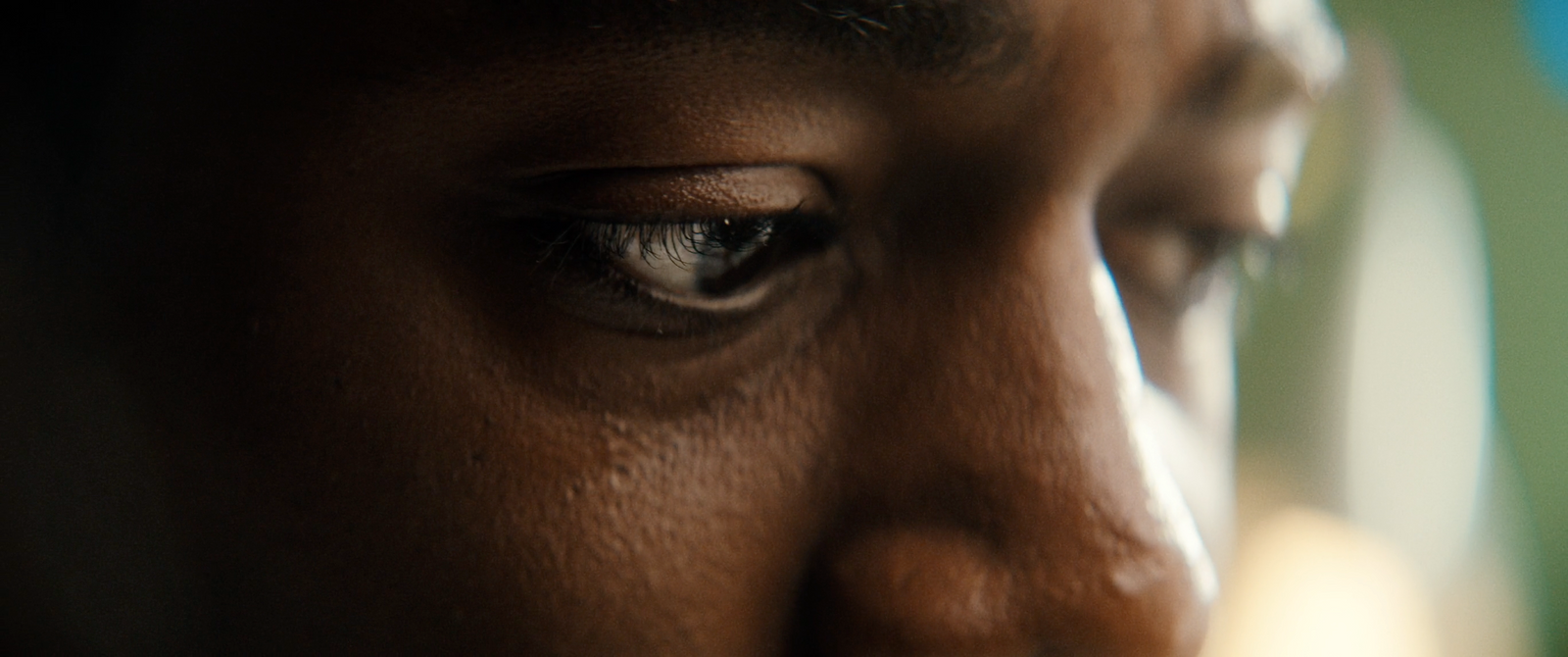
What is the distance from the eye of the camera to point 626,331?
53cm

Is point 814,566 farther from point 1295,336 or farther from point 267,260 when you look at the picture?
point 1295,336

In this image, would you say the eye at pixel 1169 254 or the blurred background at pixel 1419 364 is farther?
the blurred background at pixel 1419 364

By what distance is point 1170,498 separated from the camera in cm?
59

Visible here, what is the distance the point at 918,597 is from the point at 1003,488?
67 mm

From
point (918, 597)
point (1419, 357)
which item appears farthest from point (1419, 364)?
point (918, 597)

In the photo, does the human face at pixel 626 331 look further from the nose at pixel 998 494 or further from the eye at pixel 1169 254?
the eye at pixel 1169 254

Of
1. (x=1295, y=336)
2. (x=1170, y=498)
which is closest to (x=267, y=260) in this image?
(x=1170, y=498)

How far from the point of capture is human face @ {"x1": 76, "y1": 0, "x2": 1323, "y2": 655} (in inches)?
19.6

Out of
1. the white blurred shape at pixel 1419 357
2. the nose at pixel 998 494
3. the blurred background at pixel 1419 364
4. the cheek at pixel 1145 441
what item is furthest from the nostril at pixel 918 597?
the white blurred shape at pixel 1419 357

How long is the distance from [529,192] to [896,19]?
6.9 inches

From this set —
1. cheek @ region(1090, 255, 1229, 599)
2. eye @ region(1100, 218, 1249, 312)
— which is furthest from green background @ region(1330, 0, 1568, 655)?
cheek @ region(1090, 255, 1229, 599)

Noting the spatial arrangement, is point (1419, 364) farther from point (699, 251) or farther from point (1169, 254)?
point (699, 251)

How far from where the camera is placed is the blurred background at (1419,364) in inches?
81.7

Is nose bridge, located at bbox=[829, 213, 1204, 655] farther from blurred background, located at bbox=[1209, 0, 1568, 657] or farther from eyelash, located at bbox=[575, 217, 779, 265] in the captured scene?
blurred background, located at bbox=[1209, 0, 1568, 657]
